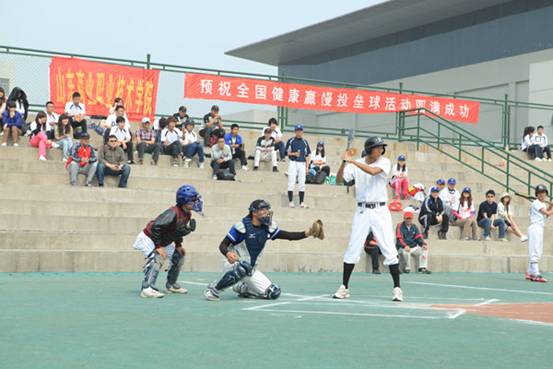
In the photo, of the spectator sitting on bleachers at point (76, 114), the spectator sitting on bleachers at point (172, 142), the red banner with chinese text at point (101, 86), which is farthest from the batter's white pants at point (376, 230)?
the red banner with chinese text at point (101, 86)

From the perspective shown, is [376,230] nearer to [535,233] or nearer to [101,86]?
[535,233]

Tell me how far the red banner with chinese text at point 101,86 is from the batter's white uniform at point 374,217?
12.5 meters

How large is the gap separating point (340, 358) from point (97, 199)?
12.1m

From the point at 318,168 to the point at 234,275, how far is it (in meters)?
12.0

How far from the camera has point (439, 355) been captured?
621 centimetres

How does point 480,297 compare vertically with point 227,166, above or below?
below

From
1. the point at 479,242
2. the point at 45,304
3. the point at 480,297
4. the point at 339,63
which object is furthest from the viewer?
the point at 339,63

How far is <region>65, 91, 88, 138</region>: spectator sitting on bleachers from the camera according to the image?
20.3 m

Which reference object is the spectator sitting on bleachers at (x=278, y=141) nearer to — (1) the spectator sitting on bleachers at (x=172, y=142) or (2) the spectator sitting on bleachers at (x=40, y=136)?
(1) the spectator sitting on bleachers at (x=172, y=142)

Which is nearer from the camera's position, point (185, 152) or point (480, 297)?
point (480, 297)

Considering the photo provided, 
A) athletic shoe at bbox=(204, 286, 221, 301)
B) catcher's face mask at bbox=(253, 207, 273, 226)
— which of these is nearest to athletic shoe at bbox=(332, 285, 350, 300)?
catcher's face mask at bbox=(253, 207, 273, 226)

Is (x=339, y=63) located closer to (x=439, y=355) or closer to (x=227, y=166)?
(x=227, y=166)

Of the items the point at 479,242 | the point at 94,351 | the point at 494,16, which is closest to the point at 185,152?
the point at 479,242

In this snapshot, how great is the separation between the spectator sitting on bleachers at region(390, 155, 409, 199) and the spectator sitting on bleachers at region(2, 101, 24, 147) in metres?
9.00
